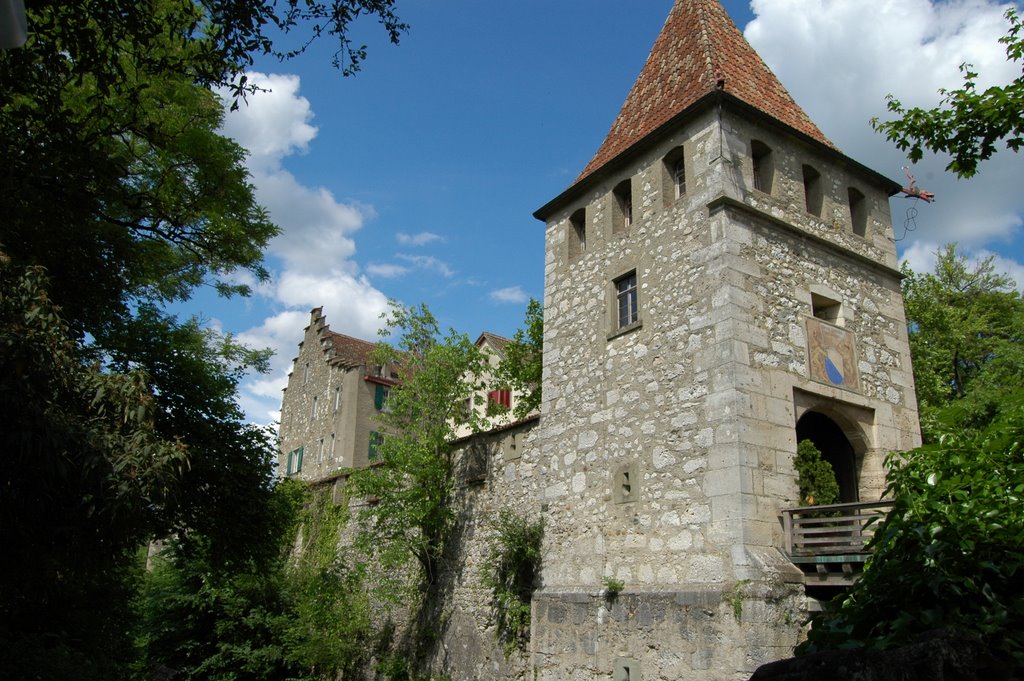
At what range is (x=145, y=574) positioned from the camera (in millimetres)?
23734

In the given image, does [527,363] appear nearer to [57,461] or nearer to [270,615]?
[270,615]

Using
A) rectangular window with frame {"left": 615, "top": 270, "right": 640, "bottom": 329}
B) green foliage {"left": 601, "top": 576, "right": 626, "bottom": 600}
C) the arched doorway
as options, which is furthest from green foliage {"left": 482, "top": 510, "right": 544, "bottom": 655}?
the arched doorway

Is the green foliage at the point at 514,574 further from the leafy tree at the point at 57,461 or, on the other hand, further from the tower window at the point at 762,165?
the tower window at the point at 762,165

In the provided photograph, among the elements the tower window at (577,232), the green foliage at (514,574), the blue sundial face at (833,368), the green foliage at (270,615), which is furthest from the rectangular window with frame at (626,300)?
the green foliage at (270,615)

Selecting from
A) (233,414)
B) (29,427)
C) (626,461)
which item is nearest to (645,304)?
(626,461)

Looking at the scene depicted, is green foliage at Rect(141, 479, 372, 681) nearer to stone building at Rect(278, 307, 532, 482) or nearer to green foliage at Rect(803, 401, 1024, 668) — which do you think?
stone building at Rect(278, 307, 532, 482)

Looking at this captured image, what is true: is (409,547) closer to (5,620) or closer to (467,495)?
(467,495)

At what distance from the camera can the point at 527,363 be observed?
68.7ft

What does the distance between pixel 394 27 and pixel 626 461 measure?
23.3ft

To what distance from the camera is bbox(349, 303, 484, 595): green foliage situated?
634 inches

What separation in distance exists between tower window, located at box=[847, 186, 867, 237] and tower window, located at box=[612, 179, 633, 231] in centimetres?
387

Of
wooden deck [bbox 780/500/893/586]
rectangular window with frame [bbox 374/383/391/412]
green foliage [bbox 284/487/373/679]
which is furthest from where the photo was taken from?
rectangular window with frame [bbox 374/383/391/412]

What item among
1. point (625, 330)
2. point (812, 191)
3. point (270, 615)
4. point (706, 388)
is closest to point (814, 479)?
point (706, 388)

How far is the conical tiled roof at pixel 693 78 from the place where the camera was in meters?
13.7
